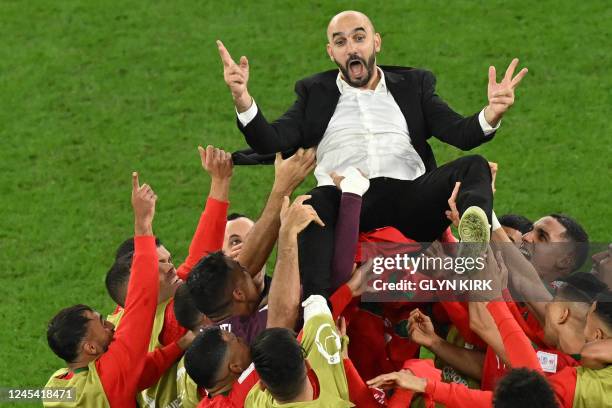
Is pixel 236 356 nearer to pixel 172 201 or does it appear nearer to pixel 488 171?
pixel 488 171

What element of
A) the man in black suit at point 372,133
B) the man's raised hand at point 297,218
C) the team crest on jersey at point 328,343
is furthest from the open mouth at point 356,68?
the team crest on jersey at point 328,343

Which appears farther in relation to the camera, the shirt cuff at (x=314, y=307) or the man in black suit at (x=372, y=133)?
the man in black suit at (x=372, y=133)

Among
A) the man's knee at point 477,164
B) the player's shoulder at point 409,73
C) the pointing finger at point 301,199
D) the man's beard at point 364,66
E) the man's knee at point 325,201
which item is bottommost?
the man's knee at point 325,201

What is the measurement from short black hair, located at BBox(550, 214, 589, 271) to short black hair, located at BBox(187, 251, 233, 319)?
1.83 metres

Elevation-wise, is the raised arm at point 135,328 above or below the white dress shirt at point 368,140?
below

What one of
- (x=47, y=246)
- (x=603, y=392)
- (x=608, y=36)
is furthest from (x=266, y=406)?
(x=608, y=36)

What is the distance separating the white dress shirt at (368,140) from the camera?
5.60 m

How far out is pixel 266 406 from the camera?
4734 mm

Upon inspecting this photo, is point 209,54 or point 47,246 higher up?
point 209,54

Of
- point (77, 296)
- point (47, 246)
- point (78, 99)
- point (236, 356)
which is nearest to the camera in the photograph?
point (236, 356)

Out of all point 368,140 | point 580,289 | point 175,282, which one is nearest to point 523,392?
point 580,289

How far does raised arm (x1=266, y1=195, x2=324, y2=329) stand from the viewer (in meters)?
5.08

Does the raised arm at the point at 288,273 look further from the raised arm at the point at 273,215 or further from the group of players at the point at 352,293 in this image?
the raised arm at the point at 273,215

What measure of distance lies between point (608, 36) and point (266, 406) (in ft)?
24.4
